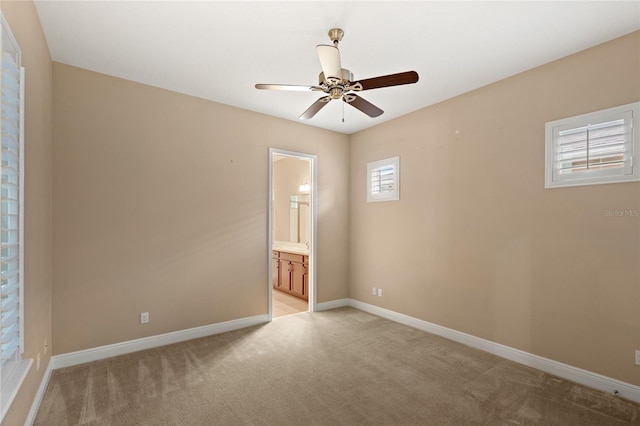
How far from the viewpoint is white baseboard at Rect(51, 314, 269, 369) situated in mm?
3029

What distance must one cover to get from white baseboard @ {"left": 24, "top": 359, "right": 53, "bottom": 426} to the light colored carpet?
37 millimetres

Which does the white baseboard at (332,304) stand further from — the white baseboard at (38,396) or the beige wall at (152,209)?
the white baseboard at (38,396)

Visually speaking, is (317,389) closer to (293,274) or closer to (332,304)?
(332,304)

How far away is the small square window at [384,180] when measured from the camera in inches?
177

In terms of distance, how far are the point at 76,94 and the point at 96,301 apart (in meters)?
2.05

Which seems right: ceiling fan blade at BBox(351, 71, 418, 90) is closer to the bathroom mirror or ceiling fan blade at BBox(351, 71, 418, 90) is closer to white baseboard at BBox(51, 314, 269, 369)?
white baseboard at BBox(51, 314, 269, 369)

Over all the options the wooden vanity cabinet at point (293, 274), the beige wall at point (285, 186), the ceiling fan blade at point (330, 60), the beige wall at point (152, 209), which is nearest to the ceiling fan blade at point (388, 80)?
the ceiling fan blade at point (330, 60)

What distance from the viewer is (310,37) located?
101 inches

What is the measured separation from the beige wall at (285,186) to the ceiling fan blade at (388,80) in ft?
13.5

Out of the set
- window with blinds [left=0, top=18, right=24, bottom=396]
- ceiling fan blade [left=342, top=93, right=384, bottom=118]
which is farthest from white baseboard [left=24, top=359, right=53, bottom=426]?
ceiling fan blade [left=342, top=93, right=384, bottom=118]

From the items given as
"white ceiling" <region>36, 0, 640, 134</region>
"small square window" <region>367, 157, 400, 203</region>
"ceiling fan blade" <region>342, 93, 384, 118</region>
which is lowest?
"small square window" <region>367, 157, 400, 203</region>

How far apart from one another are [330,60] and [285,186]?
498cm

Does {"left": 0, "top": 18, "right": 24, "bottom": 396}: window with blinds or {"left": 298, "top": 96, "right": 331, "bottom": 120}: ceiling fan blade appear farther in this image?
{"left": 298, "top": 96, "right": 331, "bottom": 120}: ceiling fan blade

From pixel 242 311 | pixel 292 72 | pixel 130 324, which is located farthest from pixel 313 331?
pixel 292 72
